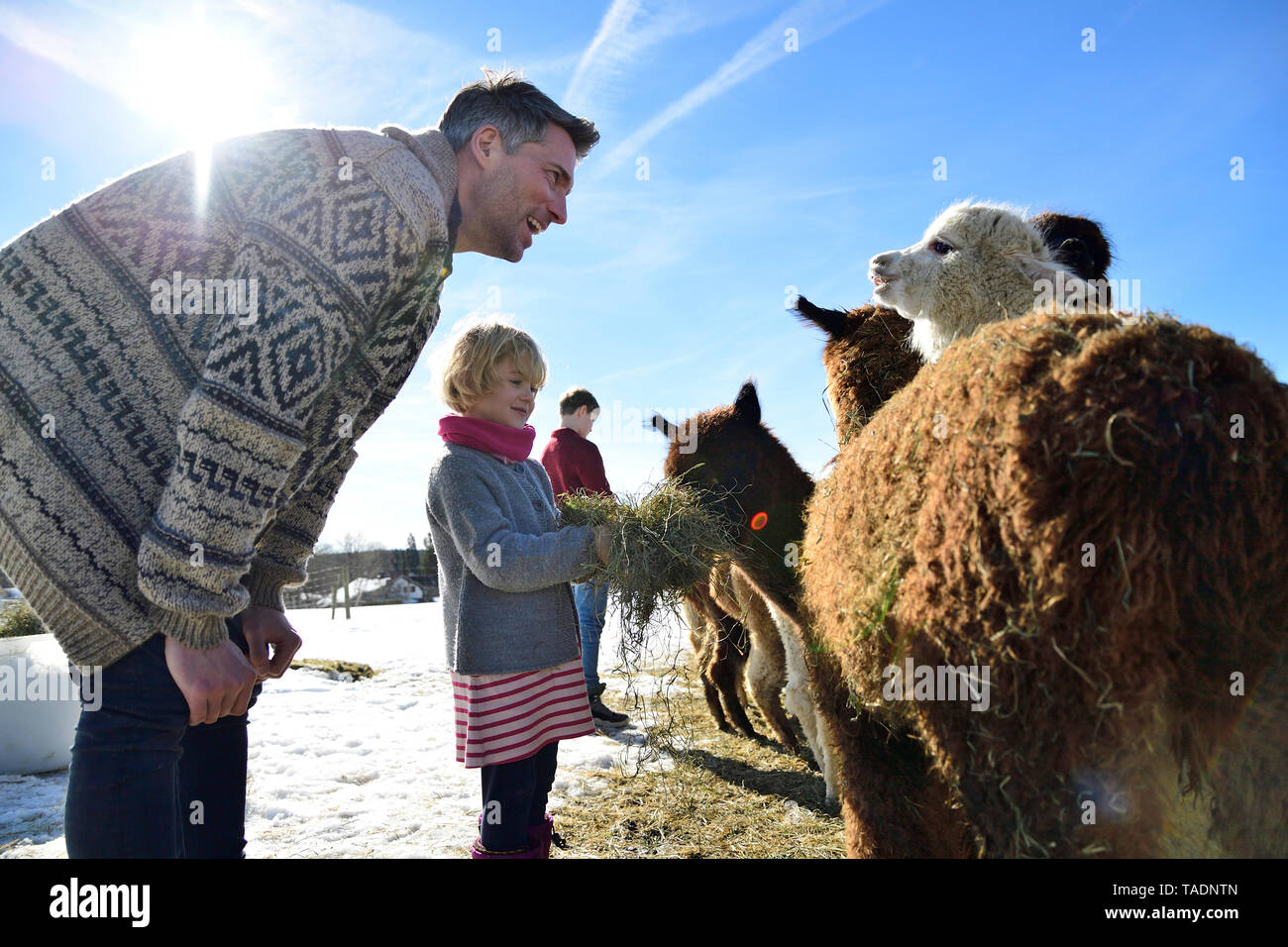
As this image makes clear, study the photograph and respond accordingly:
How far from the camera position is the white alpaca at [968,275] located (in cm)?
Answer: 256

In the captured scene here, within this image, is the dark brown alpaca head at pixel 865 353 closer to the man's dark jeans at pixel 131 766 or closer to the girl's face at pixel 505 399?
the girl's face at pixel 505 399

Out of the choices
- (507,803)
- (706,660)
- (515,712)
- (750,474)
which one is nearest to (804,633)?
(515,712)

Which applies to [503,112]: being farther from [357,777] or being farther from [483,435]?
[357,777]

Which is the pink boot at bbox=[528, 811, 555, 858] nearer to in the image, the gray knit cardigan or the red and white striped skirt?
the red and white striped skirt

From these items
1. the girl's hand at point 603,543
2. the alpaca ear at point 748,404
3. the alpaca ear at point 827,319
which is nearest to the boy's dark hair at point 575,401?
the alpaca ear at point 748,404

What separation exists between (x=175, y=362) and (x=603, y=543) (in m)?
1.36

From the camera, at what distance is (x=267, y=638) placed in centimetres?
198

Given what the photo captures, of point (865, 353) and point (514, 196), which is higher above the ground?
point (514, 196)

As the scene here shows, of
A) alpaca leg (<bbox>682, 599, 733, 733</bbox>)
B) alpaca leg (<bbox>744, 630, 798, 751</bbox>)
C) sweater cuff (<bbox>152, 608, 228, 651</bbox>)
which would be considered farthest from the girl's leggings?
alpaca leg (<bbox>682, 599, 733, 733</bbox>)

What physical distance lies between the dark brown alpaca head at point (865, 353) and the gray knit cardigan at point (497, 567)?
143 centimetres

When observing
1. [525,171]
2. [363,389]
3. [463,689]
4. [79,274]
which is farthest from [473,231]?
[463,689]

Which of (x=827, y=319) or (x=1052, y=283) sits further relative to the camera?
(x=827, y=319)

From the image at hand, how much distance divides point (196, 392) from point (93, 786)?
0.82m
